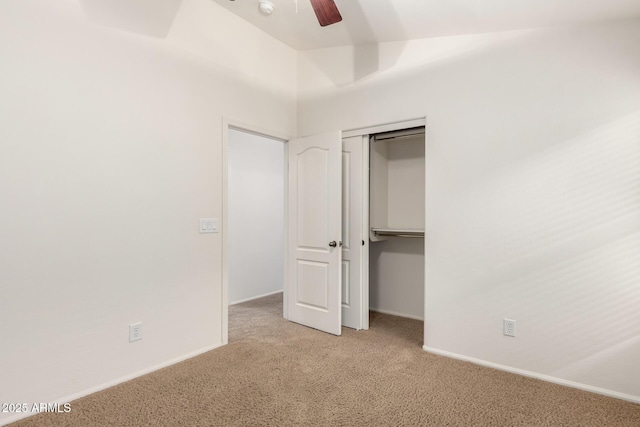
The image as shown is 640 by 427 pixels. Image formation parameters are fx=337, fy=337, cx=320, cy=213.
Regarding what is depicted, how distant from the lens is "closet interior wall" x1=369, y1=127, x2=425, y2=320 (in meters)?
3.88

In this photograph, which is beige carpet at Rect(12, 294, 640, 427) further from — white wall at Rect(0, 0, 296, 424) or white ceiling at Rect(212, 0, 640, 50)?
white ceiling at Rect(212, 0, 640, 50)

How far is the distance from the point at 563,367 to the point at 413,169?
91.8 inches

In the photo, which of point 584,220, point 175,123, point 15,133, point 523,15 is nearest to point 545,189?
point 584,220

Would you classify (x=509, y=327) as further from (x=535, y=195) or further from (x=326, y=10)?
(x=326, y=10)

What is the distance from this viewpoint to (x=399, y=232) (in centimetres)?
361

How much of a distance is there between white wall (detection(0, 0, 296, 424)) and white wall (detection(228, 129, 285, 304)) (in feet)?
5.30

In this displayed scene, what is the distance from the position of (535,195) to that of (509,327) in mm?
998

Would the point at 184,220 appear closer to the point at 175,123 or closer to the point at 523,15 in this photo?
the point at 175,123

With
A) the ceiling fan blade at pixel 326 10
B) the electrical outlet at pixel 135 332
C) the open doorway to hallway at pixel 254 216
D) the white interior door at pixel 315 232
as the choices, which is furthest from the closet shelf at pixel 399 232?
the electrical outlet at pixel 135 332

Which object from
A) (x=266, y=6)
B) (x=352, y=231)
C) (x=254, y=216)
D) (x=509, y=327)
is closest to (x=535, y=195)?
(x=509, y=327)

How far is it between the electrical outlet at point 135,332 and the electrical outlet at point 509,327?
8.84 ft

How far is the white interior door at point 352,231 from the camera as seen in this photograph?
3439 millimetres

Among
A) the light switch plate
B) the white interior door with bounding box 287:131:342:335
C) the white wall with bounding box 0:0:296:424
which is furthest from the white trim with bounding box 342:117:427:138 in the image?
the light switch plate

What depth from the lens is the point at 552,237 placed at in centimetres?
237
